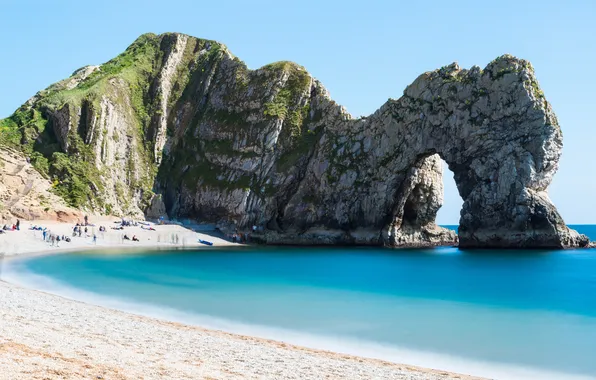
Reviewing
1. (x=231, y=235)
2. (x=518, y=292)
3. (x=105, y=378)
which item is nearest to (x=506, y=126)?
(x=518, y=292)

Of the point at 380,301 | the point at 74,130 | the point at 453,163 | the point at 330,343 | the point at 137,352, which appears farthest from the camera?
the point at 74,130

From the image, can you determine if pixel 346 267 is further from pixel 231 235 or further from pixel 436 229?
pixel 436 229

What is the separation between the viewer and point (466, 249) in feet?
195

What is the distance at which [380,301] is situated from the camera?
2400 cm

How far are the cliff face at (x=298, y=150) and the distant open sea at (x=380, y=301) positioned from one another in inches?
629

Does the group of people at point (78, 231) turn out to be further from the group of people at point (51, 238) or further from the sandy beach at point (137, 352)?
the sandy beach at point (137, 352)

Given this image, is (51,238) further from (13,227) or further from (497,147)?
(497,147)

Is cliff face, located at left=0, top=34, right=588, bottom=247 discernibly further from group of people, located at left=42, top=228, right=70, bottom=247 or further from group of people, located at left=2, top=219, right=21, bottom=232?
group of people, located at left=42, top=228, right=70, bottom=247

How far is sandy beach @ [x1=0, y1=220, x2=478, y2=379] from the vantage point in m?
8.82

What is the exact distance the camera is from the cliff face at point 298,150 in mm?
55375

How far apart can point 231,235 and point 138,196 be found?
657 inches

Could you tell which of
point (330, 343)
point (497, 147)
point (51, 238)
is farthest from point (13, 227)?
point (497, 147)

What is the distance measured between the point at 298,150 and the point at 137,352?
59.9 metres

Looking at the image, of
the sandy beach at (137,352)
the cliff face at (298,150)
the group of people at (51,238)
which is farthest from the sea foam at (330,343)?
the cliff face at (298,150)
